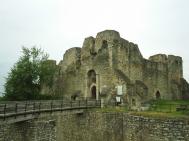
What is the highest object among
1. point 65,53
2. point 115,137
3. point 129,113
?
point 65,53

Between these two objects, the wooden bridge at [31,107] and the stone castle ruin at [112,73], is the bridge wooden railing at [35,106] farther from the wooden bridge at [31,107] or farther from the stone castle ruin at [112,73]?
the stone castle ruin at [112,73]

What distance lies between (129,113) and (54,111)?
593cm

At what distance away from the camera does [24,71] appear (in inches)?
1371

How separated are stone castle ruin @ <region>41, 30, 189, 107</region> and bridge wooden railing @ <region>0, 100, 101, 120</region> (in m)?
4.16

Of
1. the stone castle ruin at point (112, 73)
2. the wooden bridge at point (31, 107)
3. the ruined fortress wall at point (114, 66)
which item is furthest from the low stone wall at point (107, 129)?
the ruined fortress wall at point (114, 66)

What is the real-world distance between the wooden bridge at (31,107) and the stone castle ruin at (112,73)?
4.62 meters

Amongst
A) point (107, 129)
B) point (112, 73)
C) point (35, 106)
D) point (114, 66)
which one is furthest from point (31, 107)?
point (114, 66)

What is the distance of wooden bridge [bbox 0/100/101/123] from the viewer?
17.8 m

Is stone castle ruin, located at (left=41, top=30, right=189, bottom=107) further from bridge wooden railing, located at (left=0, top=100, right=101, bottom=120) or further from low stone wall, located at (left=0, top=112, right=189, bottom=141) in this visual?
low stone wall, located at (left=0, top=112, right=189, bottom=141)

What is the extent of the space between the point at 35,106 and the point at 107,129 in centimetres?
633

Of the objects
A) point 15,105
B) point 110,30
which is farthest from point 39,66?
point 15,105

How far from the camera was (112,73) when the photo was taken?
3269 cm

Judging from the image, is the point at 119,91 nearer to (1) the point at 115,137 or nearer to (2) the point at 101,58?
(2) the point at 101,58

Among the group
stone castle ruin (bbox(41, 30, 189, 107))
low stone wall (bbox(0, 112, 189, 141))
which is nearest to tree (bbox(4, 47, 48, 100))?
stone castle ruin (bbox(41, 30, 189, 107))
